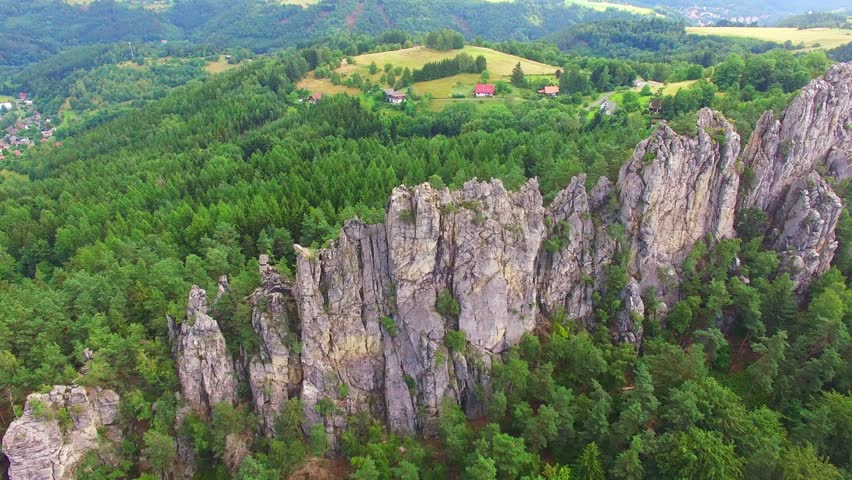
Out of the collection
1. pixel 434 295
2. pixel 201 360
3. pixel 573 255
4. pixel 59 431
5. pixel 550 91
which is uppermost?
pixel 550 91

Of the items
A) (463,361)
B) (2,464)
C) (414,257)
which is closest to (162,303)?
(2,464)

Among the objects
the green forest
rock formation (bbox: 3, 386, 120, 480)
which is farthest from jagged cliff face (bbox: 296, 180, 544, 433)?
rock formation (bbox: 3, 386, 120, 480)

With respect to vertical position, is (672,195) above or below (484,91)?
above

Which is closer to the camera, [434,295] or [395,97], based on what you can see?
[434,295]

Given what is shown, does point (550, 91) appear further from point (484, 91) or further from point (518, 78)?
point (484, 91)

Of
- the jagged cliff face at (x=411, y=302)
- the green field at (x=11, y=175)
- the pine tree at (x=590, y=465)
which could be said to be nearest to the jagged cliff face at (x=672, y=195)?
the jagged cliff face at (x=411, y=302)

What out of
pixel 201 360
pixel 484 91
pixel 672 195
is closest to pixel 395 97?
pixel 484 91

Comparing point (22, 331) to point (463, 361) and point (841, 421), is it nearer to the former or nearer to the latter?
point (463, 361)

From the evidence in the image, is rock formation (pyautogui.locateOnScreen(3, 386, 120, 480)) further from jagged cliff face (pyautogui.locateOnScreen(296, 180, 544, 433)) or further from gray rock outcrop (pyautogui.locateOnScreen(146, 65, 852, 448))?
jagged cliff face (pyautogui.locateOnScreen(296, 180, 544, 433))
